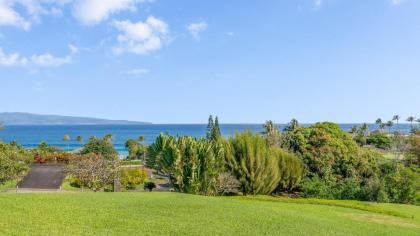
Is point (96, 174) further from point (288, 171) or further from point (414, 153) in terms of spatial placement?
point (414, 153)

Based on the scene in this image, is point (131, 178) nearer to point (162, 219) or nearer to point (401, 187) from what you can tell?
point (401, 187)

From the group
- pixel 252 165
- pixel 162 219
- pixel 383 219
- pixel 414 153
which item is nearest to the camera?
pixel 162 219

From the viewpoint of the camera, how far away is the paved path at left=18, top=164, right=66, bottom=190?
32.4 metres

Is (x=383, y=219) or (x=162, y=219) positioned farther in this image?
(x=383, y=219)

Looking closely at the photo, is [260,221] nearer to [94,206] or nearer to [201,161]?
[94,206]

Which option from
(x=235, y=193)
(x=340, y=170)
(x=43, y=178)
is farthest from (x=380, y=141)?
(x=43, y=178)

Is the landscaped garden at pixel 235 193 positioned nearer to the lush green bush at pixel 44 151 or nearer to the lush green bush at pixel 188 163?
the lush green bush at pixel 188 163

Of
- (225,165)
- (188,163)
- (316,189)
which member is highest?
Result: (188,163)

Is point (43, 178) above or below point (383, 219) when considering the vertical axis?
below

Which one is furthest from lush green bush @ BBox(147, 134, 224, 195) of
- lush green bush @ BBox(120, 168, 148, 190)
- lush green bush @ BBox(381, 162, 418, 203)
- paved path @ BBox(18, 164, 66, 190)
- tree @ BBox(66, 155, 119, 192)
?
→ paved path @ BBox(18, 164, 66, 190)

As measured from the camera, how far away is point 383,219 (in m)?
16.2

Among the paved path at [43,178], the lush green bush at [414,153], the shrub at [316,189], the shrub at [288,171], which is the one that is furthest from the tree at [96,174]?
the lush green bush at [414,153]

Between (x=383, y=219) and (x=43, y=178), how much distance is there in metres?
26.1

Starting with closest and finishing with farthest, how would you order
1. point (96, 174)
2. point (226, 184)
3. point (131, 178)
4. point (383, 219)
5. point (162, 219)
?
point (162, 219), point (383, 219), point (226, 184), point (96, 174), point (131, 178)
